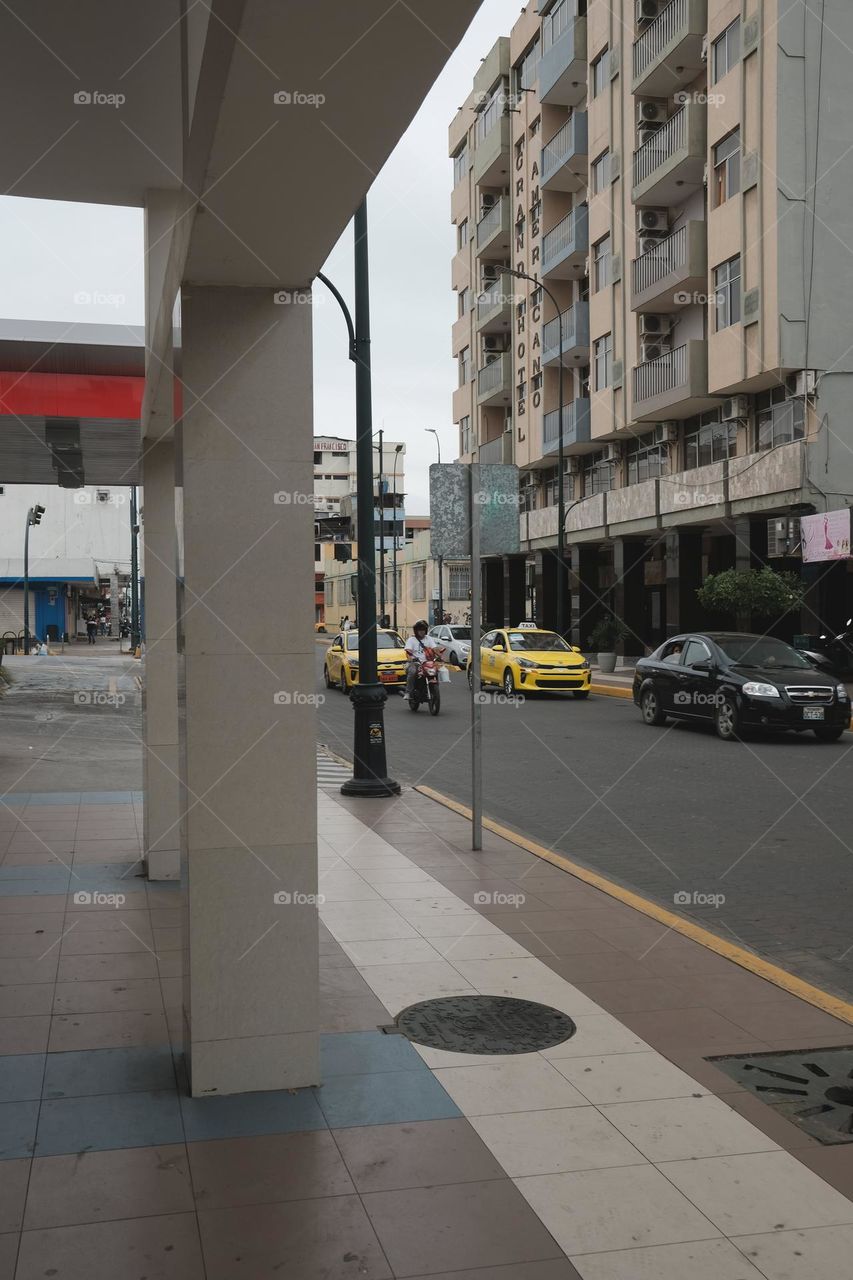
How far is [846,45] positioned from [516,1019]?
28221 millimetres

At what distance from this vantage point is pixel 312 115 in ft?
10.2

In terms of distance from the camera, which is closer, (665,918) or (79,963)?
(79,963)

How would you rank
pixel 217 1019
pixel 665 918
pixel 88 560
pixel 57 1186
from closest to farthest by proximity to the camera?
pixel 57 1186, pixel 217 1019, pixel 665 918, pixel 88 560

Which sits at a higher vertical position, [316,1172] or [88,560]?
[88,560]

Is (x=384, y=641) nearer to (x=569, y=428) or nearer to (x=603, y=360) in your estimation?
(x=569, y=428)

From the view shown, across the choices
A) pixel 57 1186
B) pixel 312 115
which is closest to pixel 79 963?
pixel 57 1186

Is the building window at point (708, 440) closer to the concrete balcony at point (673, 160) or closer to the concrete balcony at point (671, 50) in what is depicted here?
the concrete balcony at point (673, 160)

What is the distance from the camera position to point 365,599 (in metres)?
11.9

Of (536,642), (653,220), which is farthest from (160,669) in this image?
(653,220)

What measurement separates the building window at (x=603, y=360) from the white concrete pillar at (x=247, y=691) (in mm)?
33742

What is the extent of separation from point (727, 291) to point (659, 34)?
821 centimetres

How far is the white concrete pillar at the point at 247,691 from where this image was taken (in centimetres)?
428

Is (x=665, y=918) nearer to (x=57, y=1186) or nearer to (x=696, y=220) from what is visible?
(x=57, y=1186)

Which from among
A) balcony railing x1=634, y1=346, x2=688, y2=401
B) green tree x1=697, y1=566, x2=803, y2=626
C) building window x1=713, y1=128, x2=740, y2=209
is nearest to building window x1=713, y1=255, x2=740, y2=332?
balcony railing x1=634, y1=346, x2=688, y2=401
